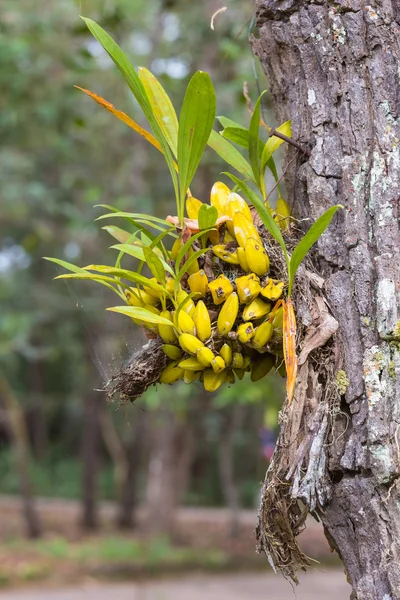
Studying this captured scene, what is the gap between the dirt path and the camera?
6.32m

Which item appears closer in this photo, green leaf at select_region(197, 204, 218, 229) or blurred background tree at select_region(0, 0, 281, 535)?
green leaf at select_region(197, 204, 218, 229)

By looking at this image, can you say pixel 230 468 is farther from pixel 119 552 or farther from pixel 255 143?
pixel 255 143

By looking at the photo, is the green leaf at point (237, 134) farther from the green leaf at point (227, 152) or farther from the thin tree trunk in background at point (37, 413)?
the thin tree trunk in background at point (37, 413)

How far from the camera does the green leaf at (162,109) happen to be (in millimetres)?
1125

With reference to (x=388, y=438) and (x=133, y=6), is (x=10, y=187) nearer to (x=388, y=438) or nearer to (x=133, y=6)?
(x=133, y=6)

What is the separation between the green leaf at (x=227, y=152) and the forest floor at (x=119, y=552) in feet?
19.9

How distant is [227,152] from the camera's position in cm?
121

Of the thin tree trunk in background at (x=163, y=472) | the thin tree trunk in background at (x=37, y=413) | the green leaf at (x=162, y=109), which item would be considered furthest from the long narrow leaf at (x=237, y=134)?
the thin tree trunk in background at (x=37, y=413)

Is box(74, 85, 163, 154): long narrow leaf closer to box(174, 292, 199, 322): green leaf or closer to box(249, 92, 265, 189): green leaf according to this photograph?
box(249, 92, 265, 189): green leaf

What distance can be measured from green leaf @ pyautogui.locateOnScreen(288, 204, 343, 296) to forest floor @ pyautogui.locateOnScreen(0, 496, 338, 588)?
20.2 feet

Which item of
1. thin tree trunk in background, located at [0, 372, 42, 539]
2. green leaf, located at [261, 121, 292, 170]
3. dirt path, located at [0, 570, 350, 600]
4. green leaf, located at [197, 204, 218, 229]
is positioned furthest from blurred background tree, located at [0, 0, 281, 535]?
dirt path, located at [0, 570, 350, 600]

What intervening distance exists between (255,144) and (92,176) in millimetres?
5918

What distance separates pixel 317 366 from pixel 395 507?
0.24m

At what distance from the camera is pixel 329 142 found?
Answer: 1.10 meters
